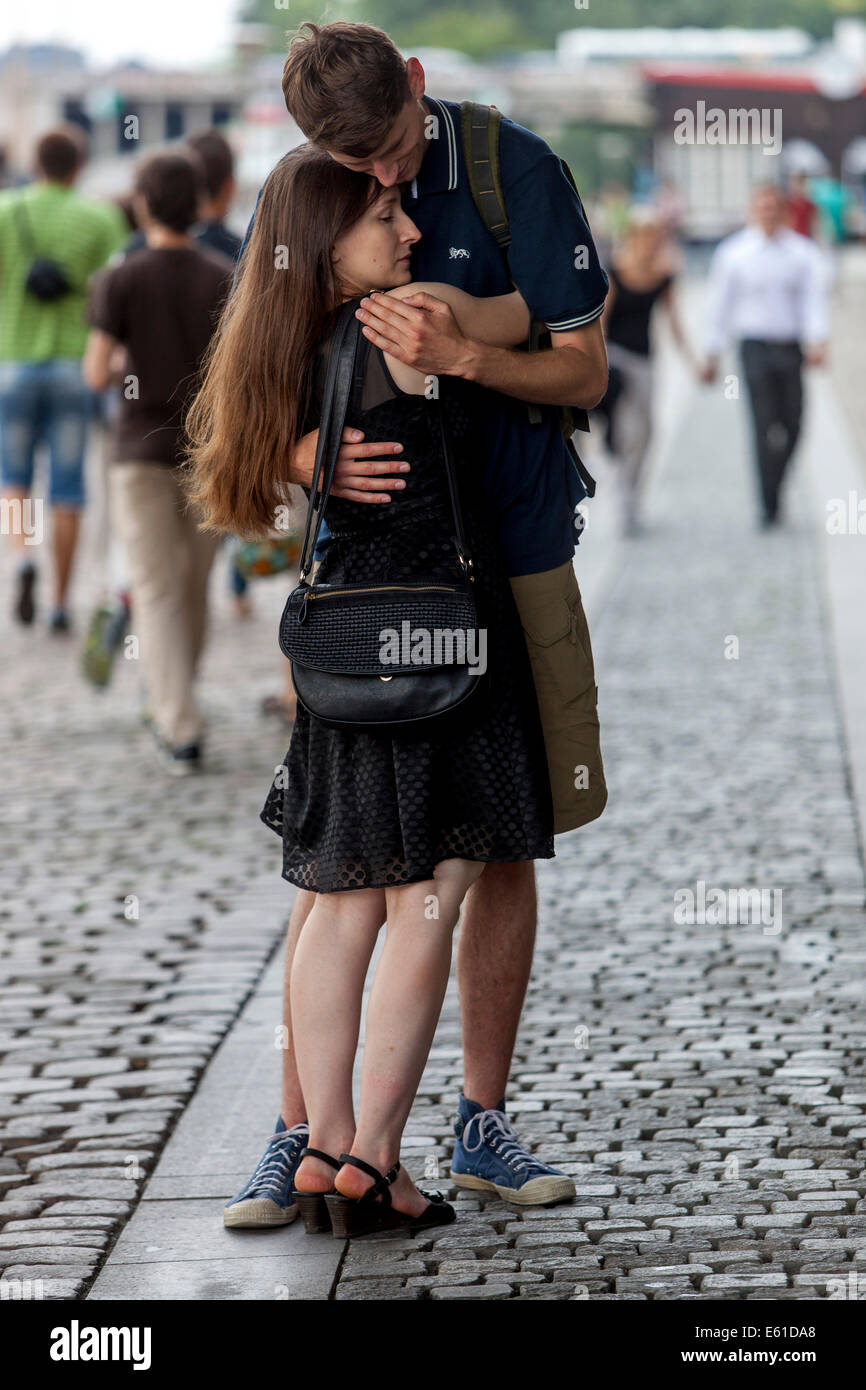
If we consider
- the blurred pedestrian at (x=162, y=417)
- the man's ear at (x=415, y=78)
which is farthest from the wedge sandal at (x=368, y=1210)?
the blurred pedestrian at (x=162, y=417)

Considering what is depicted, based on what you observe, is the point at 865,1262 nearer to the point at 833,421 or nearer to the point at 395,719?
the point at 395,719

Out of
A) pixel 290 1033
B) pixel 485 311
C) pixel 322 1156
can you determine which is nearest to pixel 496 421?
pixel 485 311

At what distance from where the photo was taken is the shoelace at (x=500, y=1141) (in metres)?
3.64

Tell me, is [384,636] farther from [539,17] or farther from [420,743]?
[539,17]

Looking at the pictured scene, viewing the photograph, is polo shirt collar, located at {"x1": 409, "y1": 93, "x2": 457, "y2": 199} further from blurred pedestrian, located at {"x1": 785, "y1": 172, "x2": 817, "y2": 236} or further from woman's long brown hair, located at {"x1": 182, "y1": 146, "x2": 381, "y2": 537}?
blurred pedestrian, located at {"x1": 785, "y1": 172, "x2": 817, "y2": 236}

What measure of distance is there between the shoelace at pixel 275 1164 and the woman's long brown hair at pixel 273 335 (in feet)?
3.54

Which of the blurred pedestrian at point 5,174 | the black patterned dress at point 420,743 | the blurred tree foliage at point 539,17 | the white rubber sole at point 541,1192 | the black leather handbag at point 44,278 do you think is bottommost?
the white rubber sole at point 541,1192

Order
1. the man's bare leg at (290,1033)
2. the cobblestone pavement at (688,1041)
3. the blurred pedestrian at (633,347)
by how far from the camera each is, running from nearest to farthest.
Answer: the cobblestone pavement at (688,1041)
the man's bare leg at (290,1033)
the blurred pedestrian at (633,347)

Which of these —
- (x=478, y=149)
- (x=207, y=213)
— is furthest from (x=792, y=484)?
(x=478, y=149)

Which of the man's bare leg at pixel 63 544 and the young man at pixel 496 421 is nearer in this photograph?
the young man at pixel 496 421

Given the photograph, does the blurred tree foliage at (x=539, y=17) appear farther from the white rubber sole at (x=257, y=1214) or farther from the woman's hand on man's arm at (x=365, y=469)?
the white rubber sole at (x=257, y=1214)

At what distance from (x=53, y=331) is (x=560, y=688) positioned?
703 cm

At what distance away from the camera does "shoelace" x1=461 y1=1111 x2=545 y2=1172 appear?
12.0ft
